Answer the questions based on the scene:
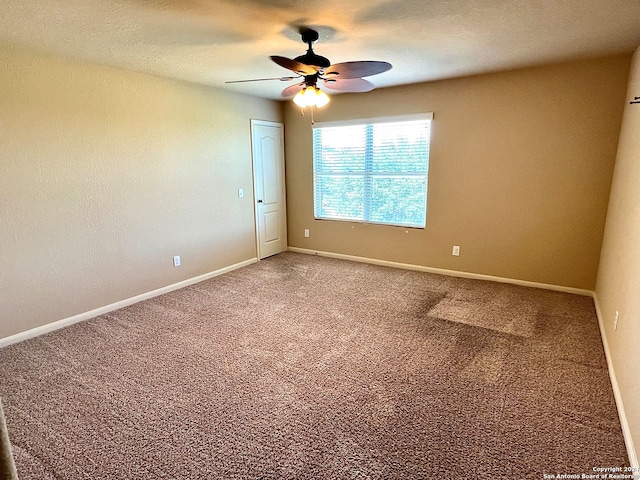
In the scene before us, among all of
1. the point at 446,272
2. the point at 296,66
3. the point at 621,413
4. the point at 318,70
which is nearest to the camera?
the point at 621,413

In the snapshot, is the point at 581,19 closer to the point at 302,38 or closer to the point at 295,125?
the point at 302,38

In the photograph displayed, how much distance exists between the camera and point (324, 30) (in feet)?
8.34

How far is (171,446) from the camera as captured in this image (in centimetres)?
185

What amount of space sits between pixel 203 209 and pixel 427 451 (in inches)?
145

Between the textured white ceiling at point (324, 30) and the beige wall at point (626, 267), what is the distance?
2.50ft

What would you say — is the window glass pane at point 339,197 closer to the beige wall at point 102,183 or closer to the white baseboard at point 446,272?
the white baseboard at point 446,272

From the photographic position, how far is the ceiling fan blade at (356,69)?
7.63 feet

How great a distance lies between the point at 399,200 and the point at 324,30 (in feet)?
Answer: 8.91

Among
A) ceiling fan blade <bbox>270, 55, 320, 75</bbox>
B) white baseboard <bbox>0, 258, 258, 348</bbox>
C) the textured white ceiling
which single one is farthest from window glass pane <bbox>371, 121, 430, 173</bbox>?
white baseboard <bbox>0, 258, 258, 348</bbox>

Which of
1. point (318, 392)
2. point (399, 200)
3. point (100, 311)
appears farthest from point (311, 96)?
point (100, 311)

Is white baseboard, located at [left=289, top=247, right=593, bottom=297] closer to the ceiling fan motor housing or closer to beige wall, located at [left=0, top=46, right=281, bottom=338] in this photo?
beige wall, located at [left=0, top=46, right=281, bottom=338]

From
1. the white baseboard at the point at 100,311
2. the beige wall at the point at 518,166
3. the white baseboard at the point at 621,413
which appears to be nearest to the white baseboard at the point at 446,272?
the beige wall at the point at 518,166

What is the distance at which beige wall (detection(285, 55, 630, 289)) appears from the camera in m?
3.52

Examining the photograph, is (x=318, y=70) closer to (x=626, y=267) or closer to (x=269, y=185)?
(x=626, y=267)
